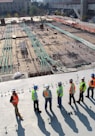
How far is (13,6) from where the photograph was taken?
98125 millimetres

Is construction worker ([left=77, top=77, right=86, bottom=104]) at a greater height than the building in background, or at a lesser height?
lesser

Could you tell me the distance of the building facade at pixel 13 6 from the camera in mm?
95812

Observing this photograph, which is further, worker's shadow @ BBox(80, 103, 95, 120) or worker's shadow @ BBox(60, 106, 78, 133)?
worker's shadow @ BBox(80, 103, 95, 120)

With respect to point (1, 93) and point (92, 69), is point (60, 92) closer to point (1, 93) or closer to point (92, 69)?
point (1, 93)

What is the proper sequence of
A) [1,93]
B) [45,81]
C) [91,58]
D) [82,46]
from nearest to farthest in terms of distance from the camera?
[1,93] → [45,81] → [91,58] → [82,46]

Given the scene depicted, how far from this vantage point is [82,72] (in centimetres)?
1327

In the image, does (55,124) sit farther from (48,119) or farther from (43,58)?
(43,58)

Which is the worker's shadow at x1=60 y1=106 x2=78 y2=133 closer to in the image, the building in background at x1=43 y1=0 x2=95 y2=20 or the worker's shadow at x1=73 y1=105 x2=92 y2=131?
the worker's shadow at x1=73 y1=105 x2=92 y2=131

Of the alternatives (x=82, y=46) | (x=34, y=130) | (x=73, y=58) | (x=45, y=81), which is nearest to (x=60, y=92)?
(x=34, y=130)

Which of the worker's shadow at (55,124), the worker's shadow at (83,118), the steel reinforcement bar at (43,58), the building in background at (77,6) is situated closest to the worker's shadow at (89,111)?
the worker's shadow at (83,118)

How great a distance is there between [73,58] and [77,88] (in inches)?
289

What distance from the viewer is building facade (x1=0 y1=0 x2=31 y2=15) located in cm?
9581

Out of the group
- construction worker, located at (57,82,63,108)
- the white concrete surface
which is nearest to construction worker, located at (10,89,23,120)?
the white concrete surface

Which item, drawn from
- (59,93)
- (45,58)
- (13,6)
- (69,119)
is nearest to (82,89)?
(59,93)
